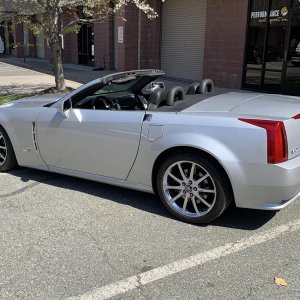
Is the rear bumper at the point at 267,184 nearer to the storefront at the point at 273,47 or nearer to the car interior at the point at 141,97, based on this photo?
the car interior at the point at 141,97

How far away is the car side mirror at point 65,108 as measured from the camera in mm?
4477

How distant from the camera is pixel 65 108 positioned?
450 cm

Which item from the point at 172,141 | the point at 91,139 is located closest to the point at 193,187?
the point at 172,141

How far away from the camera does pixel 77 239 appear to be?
357 cm

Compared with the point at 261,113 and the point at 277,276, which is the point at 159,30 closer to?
the point at 261,113

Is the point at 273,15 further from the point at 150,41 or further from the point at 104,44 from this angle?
the point at 104,44

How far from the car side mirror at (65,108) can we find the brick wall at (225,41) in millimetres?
9907

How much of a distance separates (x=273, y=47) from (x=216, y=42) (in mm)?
2308

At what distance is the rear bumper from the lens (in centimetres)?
336

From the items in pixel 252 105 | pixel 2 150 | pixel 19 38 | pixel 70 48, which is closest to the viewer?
pixel 252 105

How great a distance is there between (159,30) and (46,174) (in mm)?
13110

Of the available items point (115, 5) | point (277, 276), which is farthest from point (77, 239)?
point (115, 5)

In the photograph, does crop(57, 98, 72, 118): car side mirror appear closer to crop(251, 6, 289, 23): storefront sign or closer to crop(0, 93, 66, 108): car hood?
crop(0, 93, 66, 108): car hood

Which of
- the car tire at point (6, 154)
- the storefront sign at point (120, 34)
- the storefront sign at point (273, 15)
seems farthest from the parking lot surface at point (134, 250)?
the storefront sign at point (120, 34)
